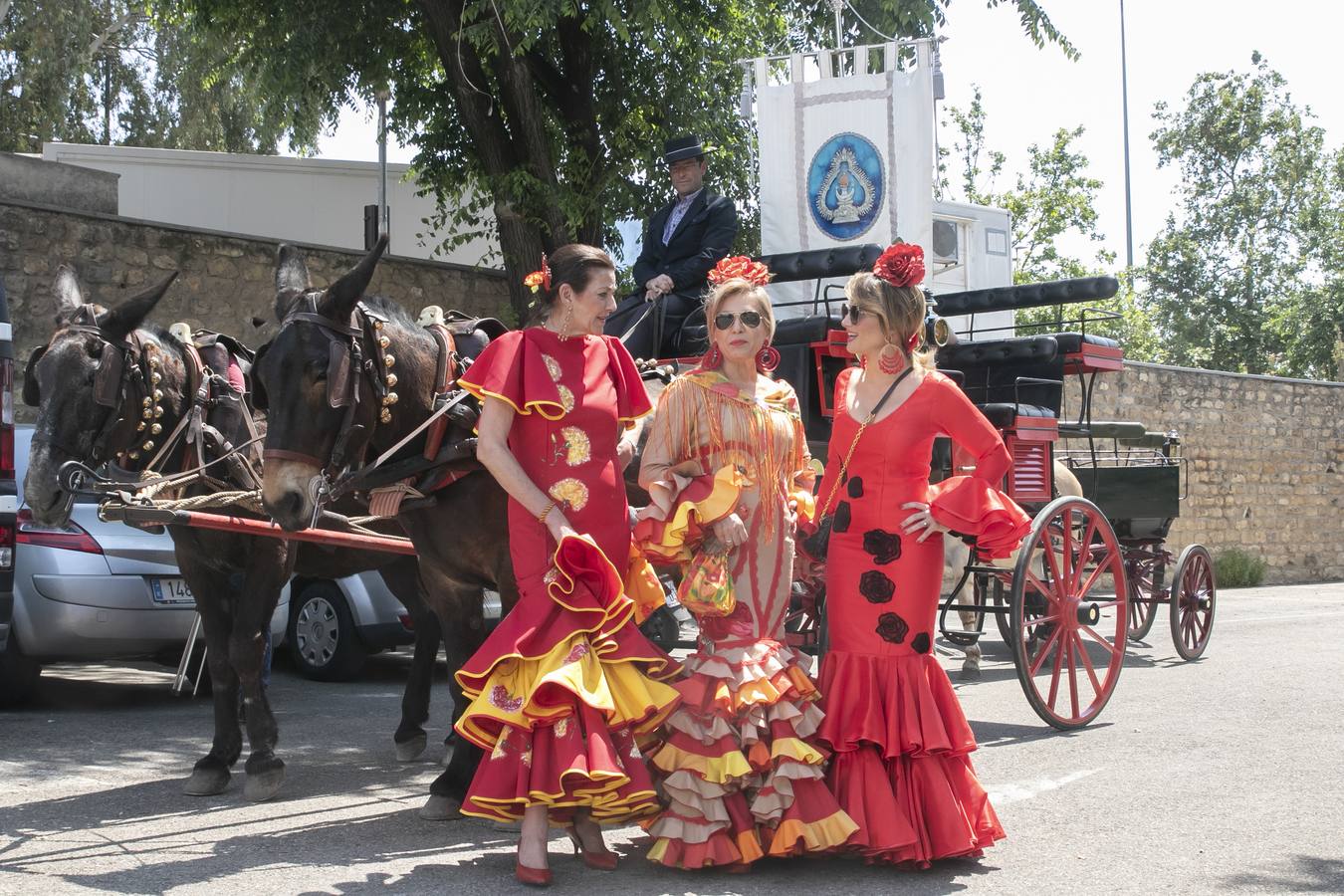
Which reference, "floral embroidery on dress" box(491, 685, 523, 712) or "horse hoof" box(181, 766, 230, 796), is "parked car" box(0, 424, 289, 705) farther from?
"floral embroidery on dress" box(491, 685, 523, 712)

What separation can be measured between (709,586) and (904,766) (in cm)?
86

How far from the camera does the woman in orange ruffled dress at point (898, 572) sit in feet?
13.7

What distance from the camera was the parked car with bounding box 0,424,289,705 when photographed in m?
7.45

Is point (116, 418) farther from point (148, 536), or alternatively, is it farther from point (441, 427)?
point (148, 536)

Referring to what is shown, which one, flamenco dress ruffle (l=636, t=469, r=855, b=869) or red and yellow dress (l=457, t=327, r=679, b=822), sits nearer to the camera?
red and yellow dress (l=457, t=327, r=679, b=822)

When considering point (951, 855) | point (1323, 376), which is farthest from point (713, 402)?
point (1323, 376)

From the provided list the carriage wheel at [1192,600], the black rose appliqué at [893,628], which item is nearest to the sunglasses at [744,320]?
the black rose appliqué at [893,628]

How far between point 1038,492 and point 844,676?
409cm

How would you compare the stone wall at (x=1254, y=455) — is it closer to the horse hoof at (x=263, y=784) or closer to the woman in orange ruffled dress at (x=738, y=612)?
the woman in orange ruffled dress at (x=738, y=612)

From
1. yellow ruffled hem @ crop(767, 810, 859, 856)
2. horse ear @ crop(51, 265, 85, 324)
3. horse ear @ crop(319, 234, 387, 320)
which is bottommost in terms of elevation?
yellow ruffled hem @ crop(767, 810, 859, 856)

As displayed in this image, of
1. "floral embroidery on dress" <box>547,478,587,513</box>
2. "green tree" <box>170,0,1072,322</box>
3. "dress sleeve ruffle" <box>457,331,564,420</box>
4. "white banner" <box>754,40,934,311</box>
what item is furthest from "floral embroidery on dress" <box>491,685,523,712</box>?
"green tree" <box>170,0,1072,322</box>

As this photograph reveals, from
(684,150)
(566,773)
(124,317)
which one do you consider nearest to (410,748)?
(124,317)

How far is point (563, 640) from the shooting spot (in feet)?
13.1

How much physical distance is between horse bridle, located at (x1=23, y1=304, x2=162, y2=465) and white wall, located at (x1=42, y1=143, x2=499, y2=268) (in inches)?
432
